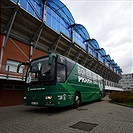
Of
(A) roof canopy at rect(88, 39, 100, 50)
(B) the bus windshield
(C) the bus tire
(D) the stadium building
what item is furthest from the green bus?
(A) roof canopy at rect(88, 39, 100, 50)

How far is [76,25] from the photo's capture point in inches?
867

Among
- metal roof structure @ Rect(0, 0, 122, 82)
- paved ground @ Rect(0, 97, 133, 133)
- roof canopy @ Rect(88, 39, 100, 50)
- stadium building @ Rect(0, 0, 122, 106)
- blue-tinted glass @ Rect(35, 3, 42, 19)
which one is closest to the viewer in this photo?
paved ground @ Rect(0, 97, 133, 133)

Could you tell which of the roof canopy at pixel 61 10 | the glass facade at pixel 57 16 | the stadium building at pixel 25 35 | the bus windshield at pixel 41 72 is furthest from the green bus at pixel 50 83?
the roof canopy at pixel 61 10

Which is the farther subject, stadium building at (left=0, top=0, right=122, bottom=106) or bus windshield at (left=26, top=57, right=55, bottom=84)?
stadium building at (left=0, top=0, right=122, bottom=106)

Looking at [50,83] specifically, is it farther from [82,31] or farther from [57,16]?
[82,31]

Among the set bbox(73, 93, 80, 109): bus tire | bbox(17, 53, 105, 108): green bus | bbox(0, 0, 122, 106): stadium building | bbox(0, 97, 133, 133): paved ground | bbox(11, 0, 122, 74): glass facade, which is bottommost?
bbox(0, 97, 133, 133): paved ground

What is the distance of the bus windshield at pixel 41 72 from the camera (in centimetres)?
718

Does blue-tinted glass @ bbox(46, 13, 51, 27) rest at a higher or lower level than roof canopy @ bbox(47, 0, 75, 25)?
lower

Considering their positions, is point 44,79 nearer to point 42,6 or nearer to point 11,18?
point 11,18

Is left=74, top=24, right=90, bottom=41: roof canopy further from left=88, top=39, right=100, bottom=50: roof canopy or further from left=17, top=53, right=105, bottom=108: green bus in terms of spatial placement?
left=17, top=53, right=105, bottom=108: green bus

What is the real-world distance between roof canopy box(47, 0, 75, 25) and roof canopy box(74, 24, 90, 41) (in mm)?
1492

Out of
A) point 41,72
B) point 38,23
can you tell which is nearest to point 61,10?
point 38,23

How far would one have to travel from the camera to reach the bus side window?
7.49m

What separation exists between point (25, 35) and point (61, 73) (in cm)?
951
